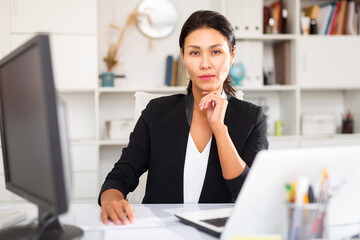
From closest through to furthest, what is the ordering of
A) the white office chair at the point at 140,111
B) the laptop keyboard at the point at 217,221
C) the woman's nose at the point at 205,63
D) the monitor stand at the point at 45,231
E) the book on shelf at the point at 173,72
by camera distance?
the monitor stand at the point at 45,231, the laptop keyboard at the point at 217,221, the woman's nose at the point at 205,63, the white office chair at the point at 140,111, the book on shelf at the point at 173,72

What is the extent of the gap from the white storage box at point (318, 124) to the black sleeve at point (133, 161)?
2032mm

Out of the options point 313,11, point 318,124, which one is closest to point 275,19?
point 313,11

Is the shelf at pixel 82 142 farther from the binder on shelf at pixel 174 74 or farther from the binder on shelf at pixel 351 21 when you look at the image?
the binder on shelf at pixel 351 21

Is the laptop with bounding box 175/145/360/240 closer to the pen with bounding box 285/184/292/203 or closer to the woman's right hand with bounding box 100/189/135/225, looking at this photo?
the pen with bounding box 285/184/292/203

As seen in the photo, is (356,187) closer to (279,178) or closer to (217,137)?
(279,178)

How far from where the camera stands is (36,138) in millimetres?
780

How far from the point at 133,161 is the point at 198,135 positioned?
272 millimetres

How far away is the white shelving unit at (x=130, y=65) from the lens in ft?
9.95

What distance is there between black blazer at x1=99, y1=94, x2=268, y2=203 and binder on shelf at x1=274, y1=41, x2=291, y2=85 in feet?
6.14

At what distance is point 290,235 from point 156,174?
860mm

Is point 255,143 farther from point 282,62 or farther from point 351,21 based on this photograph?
point 351,21

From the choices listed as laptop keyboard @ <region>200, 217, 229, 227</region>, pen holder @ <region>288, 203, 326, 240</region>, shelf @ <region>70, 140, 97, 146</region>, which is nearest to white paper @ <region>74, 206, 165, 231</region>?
laptop keyboard @ <region>200, 217, 229, 227</region>

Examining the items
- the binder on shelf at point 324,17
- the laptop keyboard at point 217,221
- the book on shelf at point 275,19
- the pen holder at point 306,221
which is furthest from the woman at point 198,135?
the binder on shelf at point 324,17

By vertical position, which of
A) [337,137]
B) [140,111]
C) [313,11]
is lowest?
[337,137]
